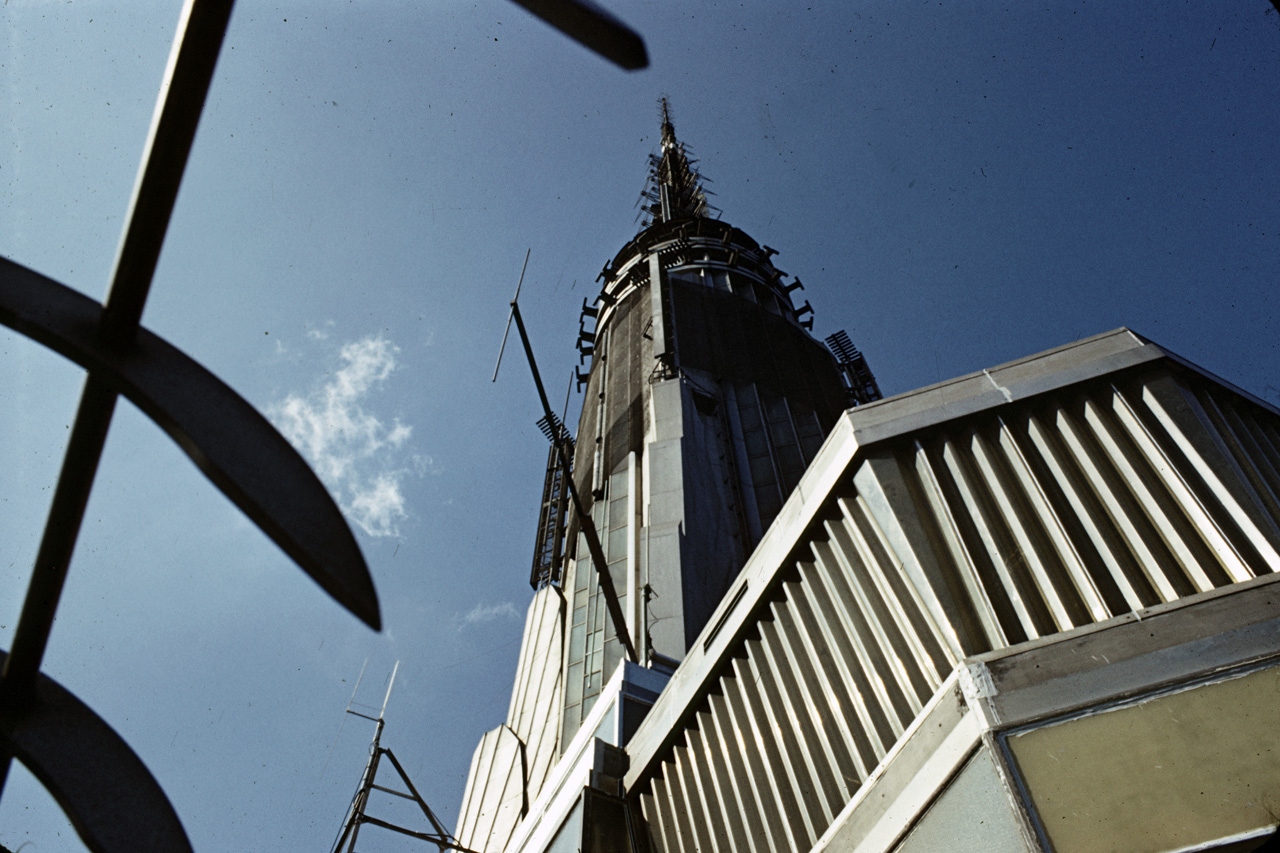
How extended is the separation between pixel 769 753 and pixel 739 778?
56 centimetres

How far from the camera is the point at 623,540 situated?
19359mm

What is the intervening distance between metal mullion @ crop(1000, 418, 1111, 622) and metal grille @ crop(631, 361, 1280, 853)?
0.04 feet

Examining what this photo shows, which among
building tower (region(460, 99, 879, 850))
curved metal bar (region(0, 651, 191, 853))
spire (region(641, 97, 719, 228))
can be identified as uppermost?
spire (region(641, 97, 719, 228))

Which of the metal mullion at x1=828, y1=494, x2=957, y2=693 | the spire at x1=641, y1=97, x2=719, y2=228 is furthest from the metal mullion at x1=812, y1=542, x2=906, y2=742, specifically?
the spire at x1=641, y1=97, x2=719, y2=228

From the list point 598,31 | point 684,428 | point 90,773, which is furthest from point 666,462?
point 598,31

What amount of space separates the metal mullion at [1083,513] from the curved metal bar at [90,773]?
6.32 m

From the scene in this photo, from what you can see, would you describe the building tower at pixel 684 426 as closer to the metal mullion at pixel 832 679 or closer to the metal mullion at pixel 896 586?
the metal mullion at pixel 832 679

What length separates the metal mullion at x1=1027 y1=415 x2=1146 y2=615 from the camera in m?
6.26

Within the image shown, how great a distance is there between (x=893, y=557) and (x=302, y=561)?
6.09 meters

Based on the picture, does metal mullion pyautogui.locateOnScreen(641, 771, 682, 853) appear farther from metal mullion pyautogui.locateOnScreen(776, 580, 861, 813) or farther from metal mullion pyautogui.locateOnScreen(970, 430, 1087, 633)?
metal mullion pyautogui.locateOnScreen(970, 430, 1087, 633)

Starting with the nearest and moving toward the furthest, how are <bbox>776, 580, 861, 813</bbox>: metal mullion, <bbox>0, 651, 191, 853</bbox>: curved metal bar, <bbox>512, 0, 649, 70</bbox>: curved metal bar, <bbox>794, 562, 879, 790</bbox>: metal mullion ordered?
<bbox>512, 0, 649, 70</bbox>: curved metal bar
<bbox>0, 651, 191, 853</bbox>: curved metal bar
<bbox>794, 562, 879, 790</bbox>: metal mullion
<bbox>776, 580, 861, 813</bbox>: metal mullion

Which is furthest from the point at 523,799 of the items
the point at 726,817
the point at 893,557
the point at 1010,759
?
the point at 1010,759

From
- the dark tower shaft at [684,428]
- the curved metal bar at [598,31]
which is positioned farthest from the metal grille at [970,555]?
the curved metal bar at [598,31]

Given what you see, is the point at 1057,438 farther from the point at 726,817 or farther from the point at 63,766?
the point at 63,766
